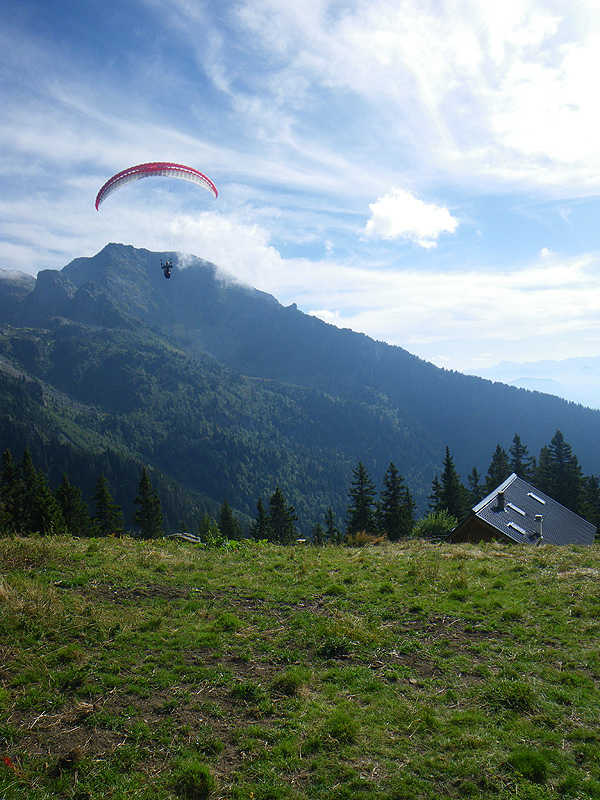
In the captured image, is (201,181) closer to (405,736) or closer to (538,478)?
(405,736)

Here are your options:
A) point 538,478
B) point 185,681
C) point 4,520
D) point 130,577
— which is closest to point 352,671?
point 185,681

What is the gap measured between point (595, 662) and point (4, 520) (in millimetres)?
62530

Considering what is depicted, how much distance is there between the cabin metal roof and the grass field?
2311 centimetres

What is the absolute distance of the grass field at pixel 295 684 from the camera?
19.5 feet

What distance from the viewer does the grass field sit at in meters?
5.96

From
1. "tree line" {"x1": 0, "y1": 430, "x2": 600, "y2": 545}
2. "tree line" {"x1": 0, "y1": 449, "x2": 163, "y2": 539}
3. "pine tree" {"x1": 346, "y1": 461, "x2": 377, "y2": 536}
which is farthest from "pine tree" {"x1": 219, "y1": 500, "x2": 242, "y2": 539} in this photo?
"pine tree" {"x1": 346, "y1": 461, "x2": 377, "y2": 536}

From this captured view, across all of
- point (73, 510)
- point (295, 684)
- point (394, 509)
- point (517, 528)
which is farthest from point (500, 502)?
point (73, 510)

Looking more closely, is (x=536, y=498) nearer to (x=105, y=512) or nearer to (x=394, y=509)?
(x=394, y=509)

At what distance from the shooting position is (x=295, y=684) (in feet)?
25.9

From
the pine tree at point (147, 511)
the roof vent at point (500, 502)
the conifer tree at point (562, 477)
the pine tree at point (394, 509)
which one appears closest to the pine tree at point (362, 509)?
the pine tree at point (394, 509)

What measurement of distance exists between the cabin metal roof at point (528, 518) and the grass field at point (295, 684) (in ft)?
75.8

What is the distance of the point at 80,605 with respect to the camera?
10.5 metres

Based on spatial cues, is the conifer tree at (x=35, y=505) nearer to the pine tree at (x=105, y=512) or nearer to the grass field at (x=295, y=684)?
the pine tree at (x=105, y=512)

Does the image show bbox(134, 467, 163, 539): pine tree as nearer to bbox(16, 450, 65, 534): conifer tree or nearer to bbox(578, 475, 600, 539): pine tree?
bbox(16, 450, 65, 534): conifer tree
